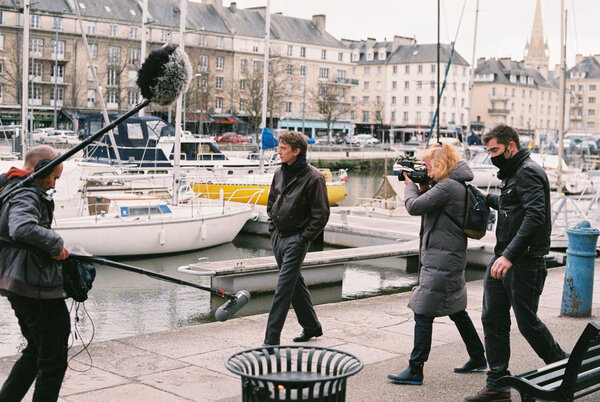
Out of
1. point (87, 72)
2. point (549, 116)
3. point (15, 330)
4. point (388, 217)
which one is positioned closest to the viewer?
point (15, 330)

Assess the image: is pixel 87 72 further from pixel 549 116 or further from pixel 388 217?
pixel 549 116

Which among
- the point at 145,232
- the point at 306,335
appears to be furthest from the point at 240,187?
the point at 306,335

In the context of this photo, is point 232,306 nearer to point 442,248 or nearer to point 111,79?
point 442,248

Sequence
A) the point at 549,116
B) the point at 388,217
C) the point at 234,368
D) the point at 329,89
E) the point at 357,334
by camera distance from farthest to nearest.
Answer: the point at 549,116 → the point at 329,89 → the point at 388,217 → the point at 357,334 → the point at 234,368

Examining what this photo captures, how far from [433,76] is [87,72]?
50.6 metres

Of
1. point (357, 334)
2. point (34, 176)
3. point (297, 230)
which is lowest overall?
point (357, 334)

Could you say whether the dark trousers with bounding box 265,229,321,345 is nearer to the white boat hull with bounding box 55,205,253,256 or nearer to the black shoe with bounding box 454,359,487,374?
the black shoe with bounding box 454,359,487,374

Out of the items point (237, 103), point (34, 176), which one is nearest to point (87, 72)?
point (237, 103)

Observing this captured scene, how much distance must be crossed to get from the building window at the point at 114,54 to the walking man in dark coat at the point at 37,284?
2513 inches

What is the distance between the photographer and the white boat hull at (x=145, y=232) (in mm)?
17484

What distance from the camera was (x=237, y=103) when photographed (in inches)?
3403

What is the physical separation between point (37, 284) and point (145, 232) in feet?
45.3

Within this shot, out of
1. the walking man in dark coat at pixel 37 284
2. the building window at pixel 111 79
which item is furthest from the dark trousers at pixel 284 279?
the building window at pixel 111 79

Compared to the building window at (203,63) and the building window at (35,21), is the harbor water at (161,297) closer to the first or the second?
the building window at (203,63)
